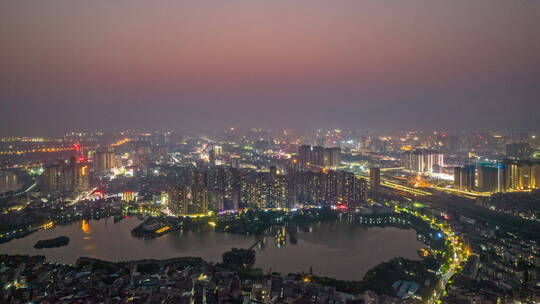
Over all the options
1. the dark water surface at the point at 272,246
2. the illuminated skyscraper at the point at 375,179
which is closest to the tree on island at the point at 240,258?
the dark water surface at the point at 272,246

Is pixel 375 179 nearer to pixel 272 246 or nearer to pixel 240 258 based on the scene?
pixel 272 246

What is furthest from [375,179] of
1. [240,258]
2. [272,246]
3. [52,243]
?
[52,243]

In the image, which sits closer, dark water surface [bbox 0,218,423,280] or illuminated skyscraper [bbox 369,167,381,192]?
dark water surface [bbox 0,218,423,280]

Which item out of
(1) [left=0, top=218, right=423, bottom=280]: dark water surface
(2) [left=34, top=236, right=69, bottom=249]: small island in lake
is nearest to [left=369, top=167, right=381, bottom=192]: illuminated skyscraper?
(1) [left=0, top=218, right=423, bottom=280]: dark water surface

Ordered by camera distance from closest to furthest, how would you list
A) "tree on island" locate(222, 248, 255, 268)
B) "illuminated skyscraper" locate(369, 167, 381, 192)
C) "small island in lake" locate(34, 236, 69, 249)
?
"tree on island" locate(222, 248, 255, 268)
"small island in lake" locate(34, 236, 69, 249)
"illuminated skyscraper" locate(369, 167, 381, 192)

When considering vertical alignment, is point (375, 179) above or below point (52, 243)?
above

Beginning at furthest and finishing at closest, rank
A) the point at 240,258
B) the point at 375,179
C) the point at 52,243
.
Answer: the point at 375,179, the point at 52,243, the point at 240,258

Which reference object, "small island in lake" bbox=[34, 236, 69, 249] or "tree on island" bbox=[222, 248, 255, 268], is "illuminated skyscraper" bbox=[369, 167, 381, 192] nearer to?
"tree on island" bbox=[222, 248, 255, 268]

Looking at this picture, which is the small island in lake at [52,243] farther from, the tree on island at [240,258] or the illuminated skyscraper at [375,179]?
the illuminated skyscraper at [375,179]
